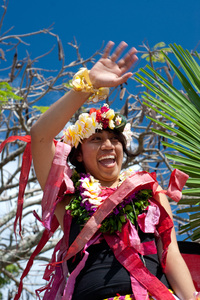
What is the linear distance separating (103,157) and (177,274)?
62 cm

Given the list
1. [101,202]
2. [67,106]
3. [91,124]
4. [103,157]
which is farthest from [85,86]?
[101,202]

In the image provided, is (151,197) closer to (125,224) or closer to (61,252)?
(125,224)

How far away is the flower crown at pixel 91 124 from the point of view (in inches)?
85.7

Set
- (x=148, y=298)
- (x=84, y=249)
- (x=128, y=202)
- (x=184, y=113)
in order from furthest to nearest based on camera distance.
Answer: (x=184, y=113) → (x=128, y=202) → (x=84, y=249) → (x=148, y=298)

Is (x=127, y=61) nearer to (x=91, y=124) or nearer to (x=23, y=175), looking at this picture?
(x=91, y=124)

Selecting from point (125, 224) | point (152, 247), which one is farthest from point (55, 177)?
point (152, 247)

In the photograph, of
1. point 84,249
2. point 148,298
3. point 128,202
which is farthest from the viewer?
point 128,202

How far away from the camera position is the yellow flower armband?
1.92 meters

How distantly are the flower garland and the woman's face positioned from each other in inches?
3.8

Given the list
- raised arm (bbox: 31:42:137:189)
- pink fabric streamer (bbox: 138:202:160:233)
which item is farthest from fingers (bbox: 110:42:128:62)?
pink fabric streamer (bbox: 138:202:160:233)

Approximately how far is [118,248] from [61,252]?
12.3 inches

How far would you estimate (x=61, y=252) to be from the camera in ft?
6.78

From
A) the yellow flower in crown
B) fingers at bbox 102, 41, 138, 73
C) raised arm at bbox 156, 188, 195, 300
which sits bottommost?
raised arm at bbox 156, 188, 195, 300

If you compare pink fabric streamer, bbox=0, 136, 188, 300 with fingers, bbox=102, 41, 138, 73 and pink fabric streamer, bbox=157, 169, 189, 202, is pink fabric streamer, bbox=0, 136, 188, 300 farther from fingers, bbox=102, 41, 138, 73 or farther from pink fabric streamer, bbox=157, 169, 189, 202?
fingers, bbox=102, 41, 138, 73
